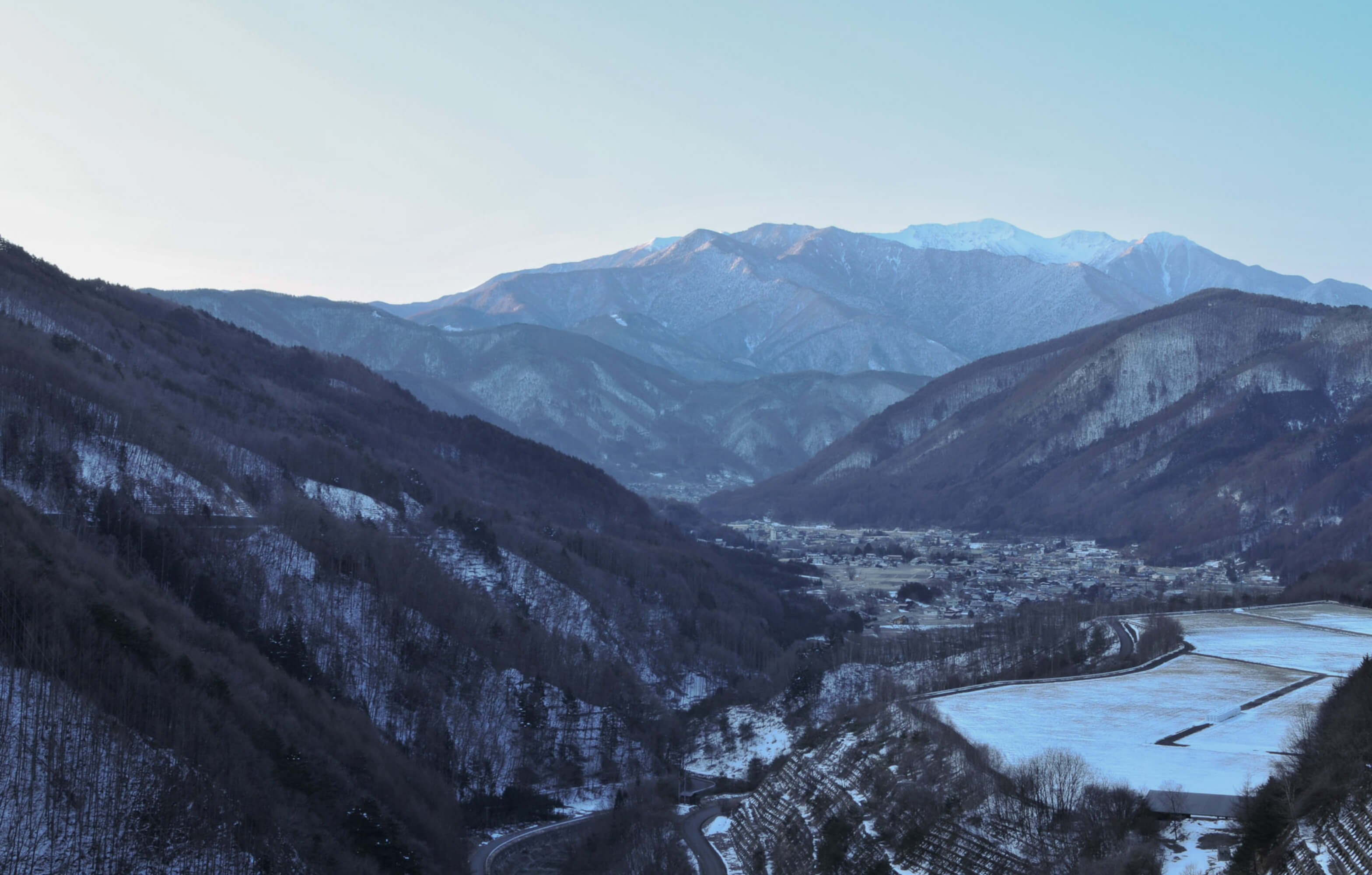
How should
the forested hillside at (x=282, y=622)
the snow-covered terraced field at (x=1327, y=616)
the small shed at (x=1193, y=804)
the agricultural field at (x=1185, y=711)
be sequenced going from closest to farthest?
the small shed at (x=1193, y=804)
the agricultural field at (x=1185, y=711)
the forested hillside at (x=282, y=622)
the snow-covered terraced field at (x=1327, y=616)

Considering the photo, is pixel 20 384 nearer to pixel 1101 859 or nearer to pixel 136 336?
pixel 136 336

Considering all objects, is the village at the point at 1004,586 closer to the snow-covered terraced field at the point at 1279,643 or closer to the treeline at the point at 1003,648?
the treeline at the point at 1003,648

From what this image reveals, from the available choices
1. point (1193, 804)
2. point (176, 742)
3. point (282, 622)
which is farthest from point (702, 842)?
point (282, 622)

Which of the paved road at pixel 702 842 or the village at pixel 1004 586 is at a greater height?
the village at pixel 1004 586

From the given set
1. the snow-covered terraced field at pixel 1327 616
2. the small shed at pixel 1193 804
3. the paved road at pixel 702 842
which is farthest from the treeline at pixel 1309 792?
the snow-covered terraced field at pixel 1327 616

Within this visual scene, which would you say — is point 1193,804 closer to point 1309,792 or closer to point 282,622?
point 1309,792

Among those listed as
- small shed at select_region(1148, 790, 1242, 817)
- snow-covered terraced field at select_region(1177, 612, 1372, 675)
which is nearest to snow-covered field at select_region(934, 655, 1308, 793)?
small shed at select_region(1148, 790, 1242, 817)
